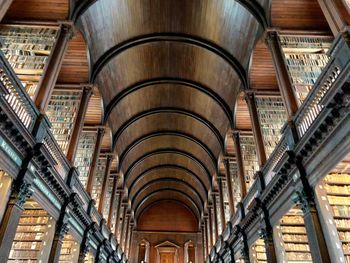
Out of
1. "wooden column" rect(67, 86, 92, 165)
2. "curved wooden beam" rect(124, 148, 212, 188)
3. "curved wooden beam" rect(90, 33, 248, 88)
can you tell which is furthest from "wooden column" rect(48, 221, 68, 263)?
"curved wooden beam" rect(124, 148, 212, 188)

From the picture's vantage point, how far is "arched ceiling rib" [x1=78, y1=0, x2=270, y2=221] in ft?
36.0

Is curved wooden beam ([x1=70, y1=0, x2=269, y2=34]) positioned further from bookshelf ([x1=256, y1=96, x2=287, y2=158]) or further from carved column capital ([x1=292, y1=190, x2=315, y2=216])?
carved column capital ([x1=292, y1=190, x2=315, y2=216])

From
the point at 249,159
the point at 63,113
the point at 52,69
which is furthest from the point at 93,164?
the point at 249,159

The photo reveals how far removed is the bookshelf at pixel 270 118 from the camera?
10.3 metres

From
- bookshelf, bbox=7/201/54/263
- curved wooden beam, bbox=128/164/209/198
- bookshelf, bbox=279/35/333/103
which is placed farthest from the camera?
curved wooden beam, bbox=128/164/209/198

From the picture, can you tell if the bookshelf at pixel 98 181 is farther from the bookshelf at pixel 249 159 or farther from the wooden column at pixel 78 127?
the bookshelf at pixel 249 159

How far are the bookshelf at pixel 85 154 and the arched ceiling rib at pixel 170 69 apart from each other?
1.12 metres

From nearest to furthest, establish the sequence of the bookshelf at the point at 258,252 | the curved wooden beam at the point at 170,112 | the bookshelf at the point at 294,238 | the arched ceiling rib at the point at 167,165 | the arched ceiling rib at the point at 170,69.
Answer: the bookshelf at the point at 294,238, the bookshelf at the point at 258,252, the arched ceiling rib at the point at 170,69, the curved wooden beam at the point at 170,112, the arched ceiling rib at the point at 167,165

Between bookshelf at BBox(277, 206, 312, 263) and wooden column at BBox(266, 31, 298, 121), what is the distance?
113 inches

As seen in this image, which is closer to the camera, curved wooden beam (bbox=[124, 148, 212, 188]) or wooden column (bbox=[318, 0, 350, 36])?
wooden column (bbox=[318, 0, 350, 36])

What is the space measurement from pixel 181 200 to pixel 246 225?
18.6 m

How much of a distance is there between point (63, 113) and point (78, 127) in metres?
1.09

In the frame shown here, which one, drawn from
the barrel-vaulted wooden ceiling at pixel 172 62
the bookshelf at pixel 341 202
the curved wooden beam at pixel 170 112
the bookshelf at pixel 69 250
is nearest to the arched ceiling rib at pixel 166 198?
the barrel-vaulted wooden ceiling at pixel 172 62

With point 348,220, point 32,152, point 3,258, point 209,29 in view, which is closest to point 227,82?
point 209,29
